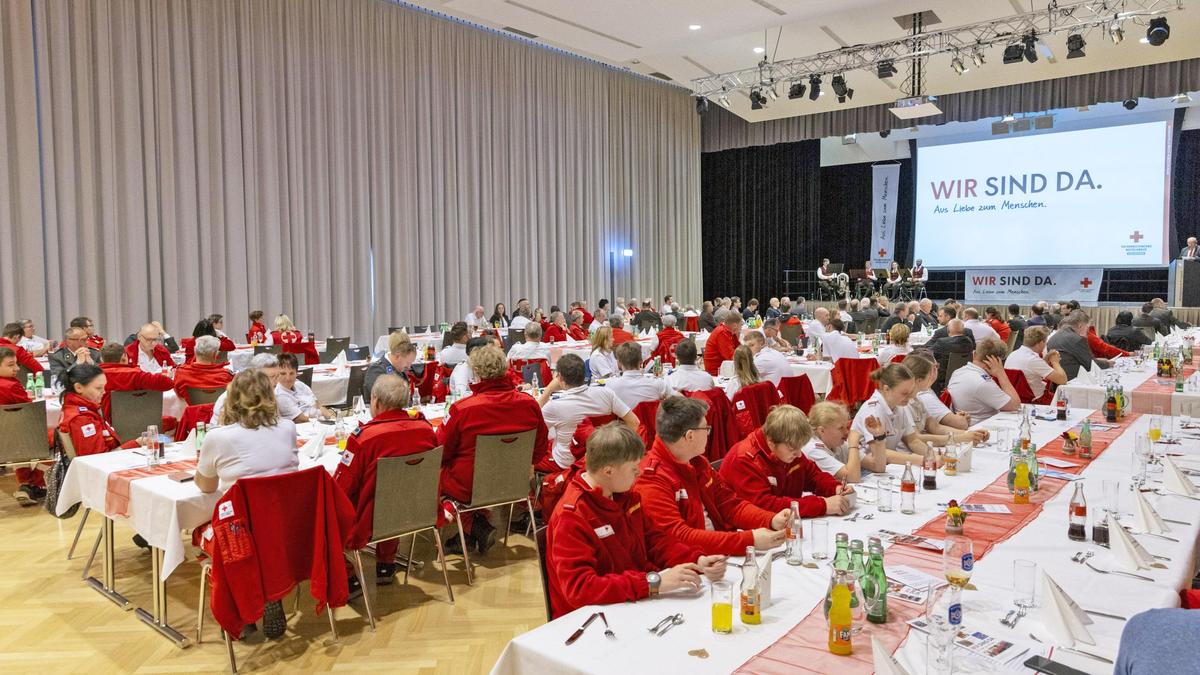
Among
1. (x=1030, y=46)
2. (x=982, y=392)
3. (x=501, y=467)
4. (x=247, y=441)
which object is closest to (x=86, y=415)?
(x=247, y=441)

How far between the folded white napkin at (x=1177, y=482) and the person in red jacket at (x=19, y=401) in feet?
22.5

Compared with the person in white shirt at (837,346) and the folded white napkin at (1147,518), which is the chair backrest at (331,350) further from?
the folded white napkin at (1147,518)

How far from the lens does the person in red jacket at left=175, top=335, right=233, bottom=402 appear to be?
6.29 m

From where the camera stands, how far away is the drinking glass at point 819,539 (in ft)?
9.18

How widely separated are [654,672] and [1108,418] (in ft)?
15.0

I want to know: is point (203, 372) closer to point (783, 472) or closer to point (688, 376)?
point (688, 376)

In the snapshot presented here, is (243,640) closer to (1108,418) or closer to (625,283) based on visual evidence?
(1108,418)

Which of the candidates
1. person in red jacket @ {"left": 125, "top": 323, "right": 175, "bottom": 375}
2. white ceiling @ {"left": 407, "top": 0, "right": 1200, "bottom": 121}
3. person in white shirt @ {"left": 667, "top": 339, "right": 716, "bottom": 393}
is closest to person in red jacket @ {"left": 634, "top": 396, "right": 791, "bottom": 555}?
person in white shirt @ {"left": 667, "top": 339, "right": 716, "bottom": 393}

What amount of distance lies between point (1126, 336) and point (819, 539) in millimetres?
9189

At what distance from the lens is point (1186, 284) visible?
15.5 metres

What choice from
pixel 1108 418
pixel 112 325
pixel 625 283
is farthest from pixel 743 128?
pixel 1108 418

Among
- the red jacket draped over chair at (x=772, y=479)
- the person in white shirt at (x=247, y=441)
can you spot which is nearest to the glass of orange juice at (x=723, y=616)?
the red jacket draped over chair at (x=772, y=479)

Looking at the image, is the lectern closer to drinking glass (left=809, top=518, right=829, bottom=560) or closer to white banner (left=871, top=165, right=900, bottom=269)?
white banner (left=871, top=165, right=900, bottom=269)

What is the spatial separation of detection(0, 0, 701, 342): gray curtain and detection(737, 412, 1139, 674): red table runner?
1137 centimetres
